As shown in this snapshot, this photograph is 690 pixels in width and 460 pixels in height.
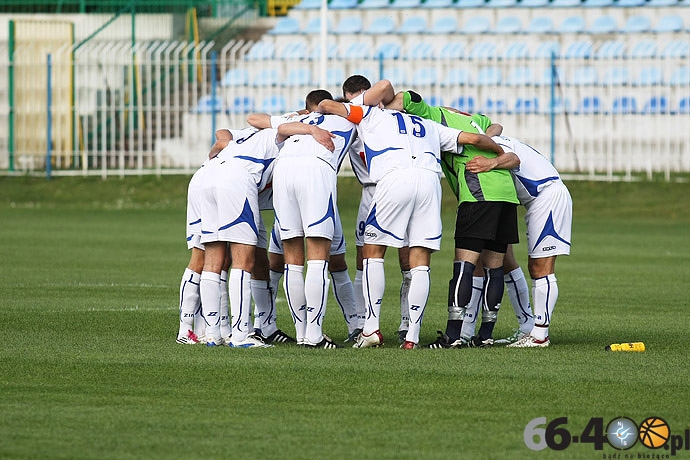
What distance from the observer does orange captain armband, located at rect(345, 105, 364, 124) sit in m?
10.4

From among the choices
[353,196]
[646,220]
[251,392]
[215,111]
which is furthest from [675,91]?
[251,392]

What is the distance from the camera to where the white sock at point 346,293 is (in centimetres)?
1105

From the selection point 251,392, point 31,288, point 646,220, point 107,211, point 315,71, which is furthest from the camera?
point 315,71

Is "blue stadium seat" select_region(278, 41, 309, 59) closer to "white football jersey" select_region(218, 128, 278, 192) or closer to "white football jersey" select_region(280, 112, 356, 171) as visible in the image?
"white football jersey" select_region(218, 128, 278, 192)

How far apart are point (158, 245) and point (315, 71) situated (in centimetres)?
1016

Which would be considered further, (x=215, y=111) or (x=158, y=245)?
(x=215, y=111)

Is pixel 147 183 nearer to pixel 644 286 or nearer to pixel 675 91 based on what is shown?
pixel 675 91

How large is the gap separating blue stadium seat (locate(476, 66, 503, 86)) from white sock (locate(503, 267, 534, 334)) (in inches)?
677

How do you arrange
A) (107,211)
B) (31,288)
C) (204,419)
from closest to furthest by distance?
(204,419) → (31,288) → (107,211)

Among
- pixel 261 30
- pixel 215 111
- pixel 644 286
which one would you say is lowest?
pixel 644 286

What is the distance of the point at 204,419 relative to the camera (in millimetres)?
7340

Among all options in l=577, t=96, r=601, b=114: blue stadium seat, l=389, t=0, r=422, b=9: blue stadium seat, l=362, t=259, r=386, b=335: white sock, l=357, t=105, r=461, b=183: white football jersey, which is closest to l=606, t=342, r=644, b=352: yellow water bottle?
l=362, t=259, r=386, b=335: white sock

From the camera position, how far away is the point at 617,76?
27.8m

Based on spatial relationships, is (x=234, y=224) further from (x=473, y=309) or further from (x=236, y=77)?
(x=236, y=77)
